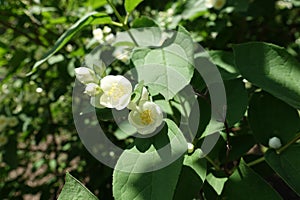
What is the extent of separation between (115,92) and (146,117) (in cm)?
10

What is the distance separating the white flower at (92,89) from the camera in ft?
3.42

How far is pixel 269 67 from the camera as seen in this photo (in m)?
1.18

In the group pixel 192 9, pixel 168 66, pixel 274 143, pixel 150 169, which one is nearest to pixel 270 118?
pixel 274 143

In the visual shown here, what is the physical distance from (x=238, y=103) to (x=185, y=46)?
0.22 m

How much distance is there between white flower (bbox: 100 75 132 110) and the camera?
102cm

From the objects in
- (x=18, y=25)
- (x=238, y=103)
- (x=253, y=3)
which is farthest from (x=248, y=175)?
(x=18, y=25)

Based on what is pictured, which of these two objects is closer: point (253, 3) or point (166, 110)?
point (166, 110)

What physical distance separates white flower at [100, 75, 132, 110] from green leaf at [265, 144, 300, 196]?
0.41 metres

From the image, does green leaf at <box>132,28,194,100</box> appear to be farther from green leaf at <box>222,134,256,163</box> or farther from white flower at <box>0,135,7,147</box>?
white flower at <box>0,135,7,147</box>

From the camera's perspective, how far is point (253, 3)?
2.23 metres

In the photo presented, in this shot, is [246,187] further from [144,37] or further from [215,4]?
[215,4]

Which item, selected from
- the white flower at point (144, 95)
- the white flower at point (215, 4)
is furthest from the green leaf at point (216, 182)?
the white flower at point (215, 4)

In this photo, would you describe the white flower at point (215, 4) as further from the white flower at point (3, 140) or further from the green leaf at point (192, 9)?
the white flower at point (3, 140)

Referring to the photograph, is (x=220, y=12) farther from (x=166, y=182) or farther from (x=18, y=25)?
(x=166, y=182)
